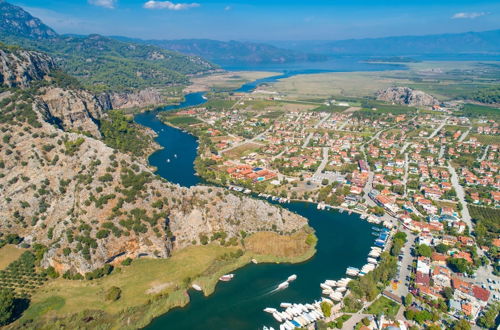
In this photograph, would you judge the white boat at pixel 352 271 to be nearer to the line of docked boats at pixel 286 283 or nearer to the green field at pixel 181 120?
the line of docked boats at pixel 286 283

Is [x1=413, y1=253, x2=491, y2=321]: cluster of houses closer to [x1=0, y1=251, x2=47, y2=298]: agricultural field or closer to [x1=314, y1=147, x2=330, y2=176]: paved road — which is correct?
[x1=314, y1=147, x2=330, y2=176]: paved road

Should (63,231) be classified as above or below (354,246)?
above

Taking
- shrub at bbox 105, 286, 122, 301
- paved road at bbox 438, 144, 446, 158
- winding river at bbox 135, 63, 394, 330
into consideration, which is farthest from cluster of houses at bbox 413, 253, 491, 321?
paved road at bbox 438, 144, 446, 158

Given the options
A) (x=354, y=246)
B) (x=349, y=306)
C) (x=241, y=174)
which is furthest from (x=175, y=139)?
(x=349, y=306)

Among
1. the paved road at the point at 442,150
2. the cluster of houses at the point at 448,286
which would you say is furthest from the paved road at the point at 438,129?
the cluster of houses at the point at 448,286

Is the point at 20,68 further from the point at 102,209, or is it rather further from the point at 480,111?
the point at 480,111

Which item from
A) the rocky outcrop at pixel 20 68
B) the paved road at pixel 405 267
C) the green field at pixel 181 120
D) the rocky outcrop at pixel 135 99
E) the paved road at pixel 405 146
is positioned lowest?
the paved road at pixel 405 267

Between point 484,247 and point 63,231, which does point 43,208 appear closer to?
point 63,231
